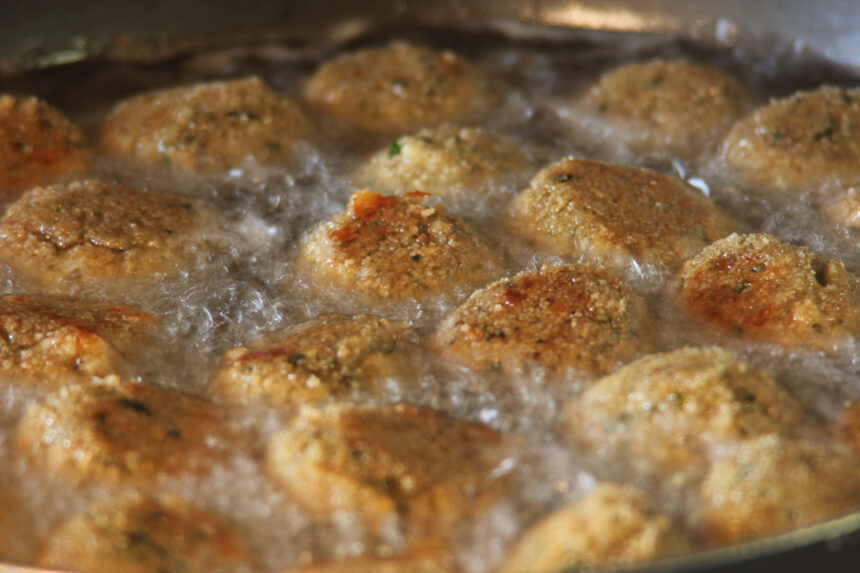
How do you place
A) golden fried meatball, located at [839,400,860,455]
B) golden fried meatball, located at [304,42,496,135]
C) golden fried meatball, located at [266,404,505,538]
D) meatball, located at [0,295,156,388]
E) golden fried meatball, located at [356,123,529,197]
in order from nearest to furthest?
1. golden fried meatball, located at [266,404,505,538]
2. golden fried meatball, located at [839,400,860,455]
3. meatball, located at [0,295,156,388]
4. golden fried meatball, located at [356,123,529,197]
5. golden fried meatball, located at [304,42,496,135]

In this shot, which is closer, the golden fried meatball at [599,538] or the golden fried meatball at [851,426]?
the golden fried meatball at [599,538]

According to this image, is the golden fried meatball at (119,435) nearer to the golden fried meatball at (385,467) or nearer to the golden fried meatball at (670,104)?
the golden fried meatball at (385,467)

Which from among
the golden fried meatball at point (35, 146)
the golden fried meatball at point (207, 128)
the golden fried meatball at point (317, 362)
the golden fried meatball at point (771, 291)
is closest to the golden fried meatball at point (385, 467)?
the golden fried meatball at point (317, 362)

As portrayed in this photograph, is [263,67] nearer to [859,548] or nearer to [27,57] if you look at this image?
[27,57]

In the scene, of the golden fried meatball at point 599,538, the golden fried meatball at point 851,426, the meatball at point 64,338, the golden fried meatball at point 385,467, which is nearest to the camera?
the golden fried meatball at point 599,538

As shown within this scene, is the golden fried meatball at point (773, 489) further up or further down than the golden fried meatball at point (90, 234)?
further down

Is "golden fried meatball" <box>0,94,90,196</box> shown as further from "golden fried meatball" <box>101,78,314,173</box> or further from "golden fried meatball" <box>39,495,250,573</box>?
"golden fried meatball" <box>39,495,250,573</box>

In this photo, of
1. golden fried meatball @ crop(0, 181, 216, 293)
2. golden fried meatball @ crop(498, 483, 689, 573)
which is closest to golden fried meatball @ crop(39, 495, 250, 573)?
golden fried meatball @ crop(498, 483, 689, 573)
